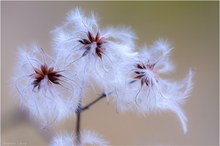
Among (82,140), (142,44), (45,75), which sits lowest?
(82,140)

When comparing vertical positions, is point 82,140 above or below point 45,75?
below

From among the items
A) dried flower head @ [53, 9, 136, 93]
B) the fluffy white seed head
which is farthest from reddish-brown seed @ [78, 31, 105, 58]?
the fluffy white seed head

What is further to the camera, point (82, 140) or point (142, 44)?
point (142, 44)

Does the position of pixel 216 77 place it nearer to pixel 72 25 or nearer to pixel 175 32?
pixel 175 32

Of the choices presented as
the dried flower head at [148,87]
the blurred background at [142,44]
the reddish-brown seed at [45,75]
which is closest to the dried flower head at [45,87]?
the reddish-brown seed at [45,75]

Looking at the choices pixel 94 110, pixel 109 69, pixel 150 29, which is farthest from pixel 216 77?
pixel 109 69

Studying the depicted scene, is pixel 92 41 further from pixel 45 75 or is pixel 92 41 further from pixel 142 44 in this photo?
pixel 142 44

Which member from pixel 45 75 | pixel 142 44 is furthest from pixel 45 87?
pixel 142 44

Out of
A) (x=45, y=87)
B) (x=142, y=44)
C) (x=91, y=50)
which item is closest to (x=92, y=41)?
(x=91, y=50)
